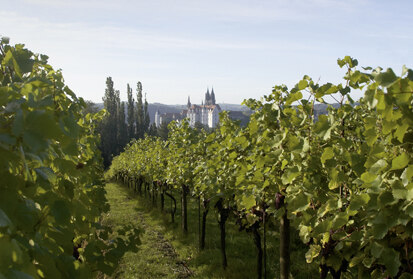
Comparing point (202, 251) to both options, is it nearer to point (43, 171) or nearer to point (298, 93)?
point (298, 93)

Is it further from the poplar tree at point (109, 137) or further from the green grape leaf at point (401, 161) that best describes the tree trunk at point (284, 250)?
the poplar tree at point (109, 137)

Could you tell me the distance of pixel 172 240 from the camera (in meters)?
10.4

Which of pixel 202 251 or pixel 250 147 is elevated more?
pixel 250 147

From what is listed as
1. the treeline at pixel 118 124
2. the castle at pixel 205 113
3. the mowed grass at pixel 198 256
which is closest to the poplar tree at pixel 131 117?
the treeline at pixel 118 124

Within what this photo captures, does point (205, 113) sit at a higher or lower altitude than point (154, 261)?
higher

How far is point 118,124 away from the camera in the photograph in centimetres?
5316

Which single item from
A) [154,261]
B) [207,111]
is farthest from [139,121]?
[207,111]

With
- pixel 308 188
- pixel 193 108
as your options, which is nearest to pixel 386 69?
pixel 308 188

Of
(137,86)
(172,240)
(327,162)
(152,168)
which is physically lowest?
(172,240)

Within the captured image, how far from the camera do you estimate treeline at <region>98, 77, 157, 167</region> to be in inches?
2004

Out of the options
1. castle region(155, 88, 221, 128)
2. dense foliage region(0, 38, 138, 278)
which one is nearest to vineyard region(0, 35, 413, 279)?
dense foliage region(0, 38, 138, 278)

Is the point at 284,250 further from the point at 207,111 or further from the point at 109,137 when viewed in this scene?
the point at 207,111

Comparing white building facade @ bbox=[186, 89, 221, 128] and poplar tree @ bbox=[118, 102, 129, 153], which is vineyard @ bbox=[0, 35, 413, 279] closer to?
poplar tree @ bbox=[118, 102, 129, 153]

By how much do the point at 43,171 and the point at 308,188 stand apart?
223cm
